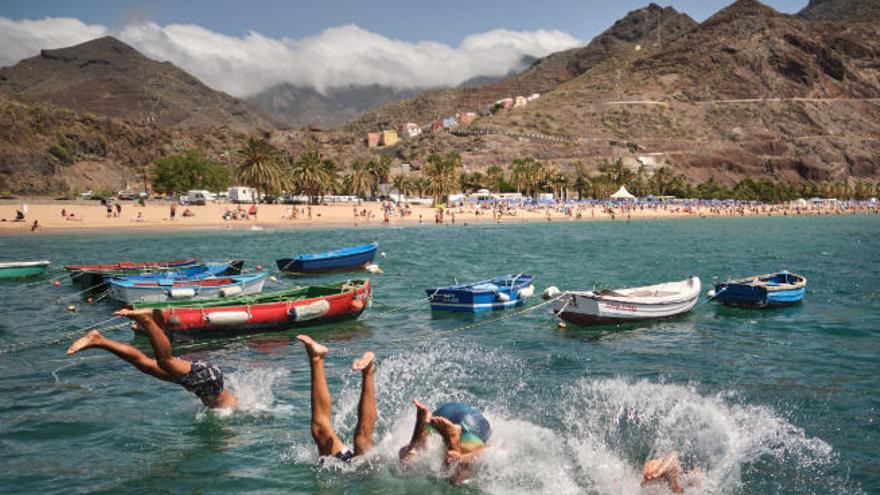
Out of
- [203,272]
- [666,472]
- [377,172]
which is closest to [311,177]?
[377,172]

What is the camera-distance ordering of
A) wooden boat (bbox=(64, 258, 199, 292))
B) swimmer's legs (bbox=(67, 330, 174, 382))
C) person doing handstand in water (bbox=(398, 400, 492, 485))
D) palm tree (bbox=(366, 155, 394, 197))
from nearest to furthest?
person doing handstand in water (bbox=(398, 400, 492, 485)) < swimmer's legs (bbox=(67, 330, 174, 382)) < wooden boat (bbox=(64, 258, 199, 292)) < palm tree (bbox=(366, 155, 394, 197))

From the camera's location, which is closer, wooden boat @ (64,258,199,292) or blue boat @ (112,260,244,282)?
blue boat @ (112,260,244,282)

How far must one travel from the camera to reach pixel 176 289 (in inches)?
1080

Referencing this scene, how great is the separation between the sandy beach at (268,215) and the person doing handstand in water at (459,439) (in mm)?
73953

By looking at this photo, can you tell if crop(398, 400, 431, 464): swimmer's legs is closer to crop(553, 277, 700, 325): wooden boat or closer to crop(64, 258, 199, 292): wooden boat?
crop(553, 277, 700, 325): wooden boat

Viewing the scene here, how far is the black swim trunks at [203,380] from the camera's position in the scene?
13.2 meters

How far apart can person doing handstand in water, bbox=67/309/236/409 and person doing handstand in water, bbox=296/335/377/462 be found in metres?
3.19

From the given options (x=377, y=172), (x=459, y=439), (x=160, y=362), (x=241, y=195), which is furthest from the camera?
(x=377, y=172)

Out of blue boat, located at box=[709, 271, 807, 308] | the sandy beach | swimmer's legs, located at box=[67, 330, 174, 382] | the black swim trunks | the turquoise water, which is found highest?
the sandy beach

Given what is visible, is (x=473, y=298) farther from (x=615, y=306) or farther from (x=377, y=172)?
(x=377, y=172)

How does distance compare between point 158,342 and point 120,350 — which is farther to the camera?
point 158,342

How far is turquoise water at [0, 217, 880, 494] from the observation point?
11773 mm

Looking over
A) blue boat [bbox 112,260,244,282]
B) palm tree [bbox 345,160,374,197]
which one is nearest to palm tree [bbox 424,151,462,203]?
palm tree [bbox 345,160,374,197]

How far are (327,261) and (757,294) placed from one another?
25482 mm
